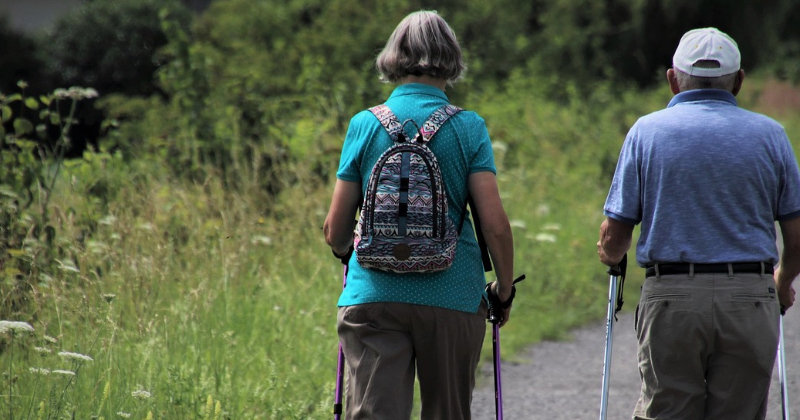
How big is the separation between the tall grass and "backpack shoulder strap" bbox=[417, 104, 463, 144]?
1.57m

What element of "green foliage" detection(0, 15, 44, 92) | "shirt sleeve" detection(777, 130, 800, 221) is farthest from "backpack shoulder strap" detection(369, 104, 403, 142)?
"green foliage" detection(0, 15, 44, 92)

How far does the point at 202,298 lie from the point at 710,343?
3011 mm

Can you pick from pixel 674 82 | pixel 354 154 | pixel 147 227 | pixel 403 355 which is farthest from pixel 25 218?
pixel 674 82

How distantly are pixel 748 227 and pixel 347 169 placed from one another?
4.29 ft

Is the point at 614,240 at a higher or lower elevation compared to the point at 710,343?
higher

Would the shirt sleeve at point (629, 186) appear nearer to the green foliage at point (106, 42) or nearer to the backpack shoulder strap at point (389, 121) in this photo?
the backpack shoulder strap at point (389, 121)

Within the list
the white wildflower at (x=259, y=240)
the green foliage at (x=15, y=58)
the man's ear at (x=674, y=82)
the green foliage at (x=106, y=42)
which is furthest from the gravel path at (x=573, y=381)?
the green foliage at (x=15, y=58)

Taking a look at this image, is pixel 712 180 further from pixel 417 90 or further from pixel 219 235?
pixel 219 235

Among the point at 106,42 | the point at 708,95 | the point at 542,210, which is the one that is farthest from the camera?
the point at 106,42

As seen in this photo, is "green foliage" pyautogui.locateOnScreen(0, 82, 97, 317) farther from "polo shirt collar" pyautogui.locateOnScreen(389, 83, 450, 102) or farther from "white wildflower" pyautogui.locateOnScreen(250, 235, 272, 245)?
"polo shirt collar" pyautogui.locateOnScreen(389, 83, 450, 102)

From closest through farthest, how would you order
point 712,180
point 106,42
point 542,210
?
point 712,180, point 542,210, point 106,42

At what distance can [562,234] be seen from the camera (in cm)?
900

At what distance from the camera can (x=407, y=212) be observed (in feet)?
10.1

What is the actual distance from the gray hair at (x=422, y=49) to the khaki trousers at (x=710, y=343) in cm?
101
